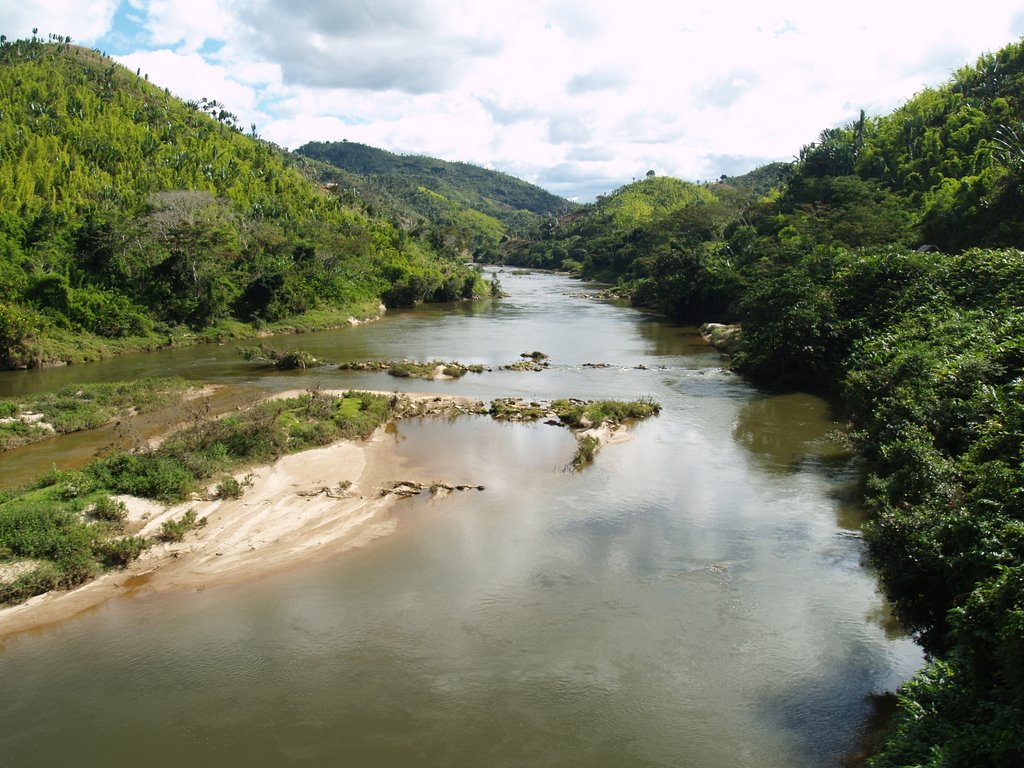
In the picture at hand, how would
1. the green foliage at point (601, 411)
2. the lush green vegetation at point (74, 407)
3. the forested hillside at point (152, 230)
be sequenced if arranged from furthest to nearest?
the forested hillside at point (152, 230) → the green foliage at point (601, 411) → the lush green vegetation at point (74, 407)

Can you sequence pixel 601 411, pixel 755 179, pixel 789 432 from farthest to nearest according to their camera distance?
pixel 755 179, pixel 601 411, pixel 789 432

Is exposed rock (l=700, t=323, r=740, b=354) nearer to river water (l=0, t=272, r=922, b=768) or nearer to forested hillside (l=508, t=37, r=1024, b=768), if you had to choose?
forested hillside (l=508, t=37, r=1024, b=768)

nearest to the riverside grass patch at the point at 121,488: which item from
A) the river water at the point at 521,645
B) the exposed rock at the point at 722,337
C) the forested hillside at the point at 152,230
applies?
the river water at the point at 521,645

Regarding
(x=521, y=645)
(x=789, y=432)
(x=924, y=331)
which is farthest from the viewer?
(x=789, y=432)

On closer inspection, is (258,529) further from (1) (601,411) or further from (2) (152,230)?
(2) (152,230)

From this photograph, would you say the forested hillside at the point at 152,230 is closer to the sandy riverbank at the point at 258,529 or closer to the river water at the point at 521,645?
the river water at the point at 521,645

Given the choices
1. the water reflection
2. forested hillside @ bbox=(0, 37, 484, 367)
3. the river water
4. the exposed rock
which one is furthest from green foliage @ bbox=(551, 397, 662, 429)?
forested hillside @ bbox=(0, 37, 484, 367)

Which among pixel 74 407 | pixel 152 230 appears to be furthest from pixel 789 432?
pixel 152 230

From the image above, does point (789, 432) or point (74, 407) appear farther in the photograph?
point (74, 407)
